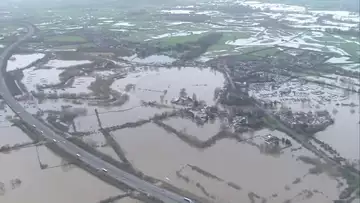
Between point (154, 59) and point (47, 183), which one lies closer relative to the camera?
point (47, 183)

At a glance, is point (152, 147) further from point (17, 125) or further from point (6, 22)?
point (6, 22)

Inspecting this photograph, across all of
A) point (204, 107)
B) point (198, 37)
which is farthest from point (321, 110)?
point (198, 37)

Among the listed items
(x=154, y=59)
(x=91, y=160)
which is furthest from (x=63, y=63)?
(x=91, y=160)

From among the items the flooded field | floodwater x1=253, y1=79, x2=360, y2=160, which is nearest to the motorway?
the flooded field

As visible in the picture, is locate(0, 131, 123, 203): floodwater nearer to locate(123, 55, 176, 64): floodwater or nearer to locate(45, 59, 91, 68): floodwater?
locate(45, 59, 91, 68): floodwater

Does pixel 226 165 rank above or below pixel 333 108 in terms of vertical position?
below

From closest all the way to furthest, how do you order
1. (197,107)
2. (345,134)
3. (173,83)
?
(345,134) → (197,107) → (173,83)

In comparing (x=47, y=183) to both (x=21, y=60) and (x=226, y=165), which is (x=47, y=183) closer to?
(x=226, y=165)
